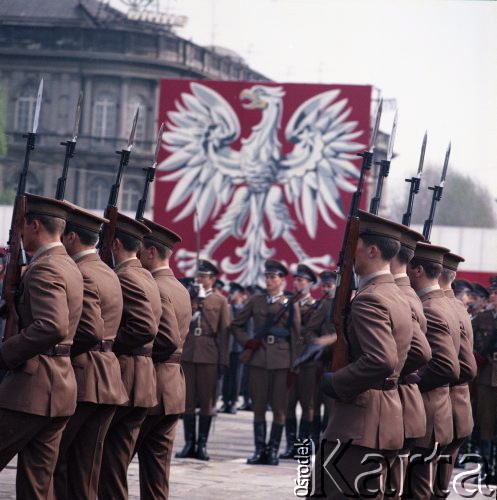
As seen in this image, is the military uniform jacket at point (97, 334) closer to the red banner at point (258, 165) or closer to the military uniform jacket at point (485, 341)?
the military uniform jacket at point (485, 341)

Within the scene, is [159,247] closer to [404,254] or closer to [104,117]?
[404,254]

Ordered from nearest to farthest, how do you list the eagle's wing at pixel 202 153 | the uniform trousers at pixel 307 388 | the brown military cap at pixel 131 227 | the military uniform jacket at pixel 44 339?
the military uniform jacket at pixel 44 339 → the brown military cap at pixel 131 227 → the uniform trousers at pixel 307 388 → the eagle's wing at pixel 202 153

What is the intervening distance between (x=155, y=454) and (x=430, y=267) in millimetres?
2060

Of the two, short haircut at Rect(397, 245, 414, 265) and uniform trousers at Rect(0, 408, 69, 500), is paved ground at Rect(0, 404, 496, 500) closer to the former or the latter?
uniform trousers at Rect(0, 408, 69, 500)

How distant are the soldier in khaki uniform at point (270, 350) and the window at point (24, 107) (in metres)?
26.4

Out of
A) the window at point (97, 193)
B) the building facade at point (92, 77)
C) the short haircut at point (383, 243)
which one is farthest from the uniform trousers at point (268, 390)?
the window at point (97, 193)

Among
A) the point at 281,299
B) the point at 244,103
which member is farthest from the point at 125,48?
the point at 281,299

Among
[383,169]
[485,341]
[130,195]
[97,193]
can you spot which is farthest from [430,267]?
[130,195]

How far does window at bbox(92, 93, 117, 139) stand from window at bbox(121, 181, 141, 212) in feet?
8.30

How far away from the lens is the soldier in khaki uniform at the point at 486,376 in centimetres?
1242

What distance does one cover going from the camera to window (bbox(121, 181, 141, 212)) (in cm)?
4338

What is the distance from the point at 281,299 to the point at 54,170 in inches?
1078

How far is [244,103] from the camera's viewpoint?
2388 centimetres

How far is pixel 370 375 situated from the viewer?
641 centimetres
